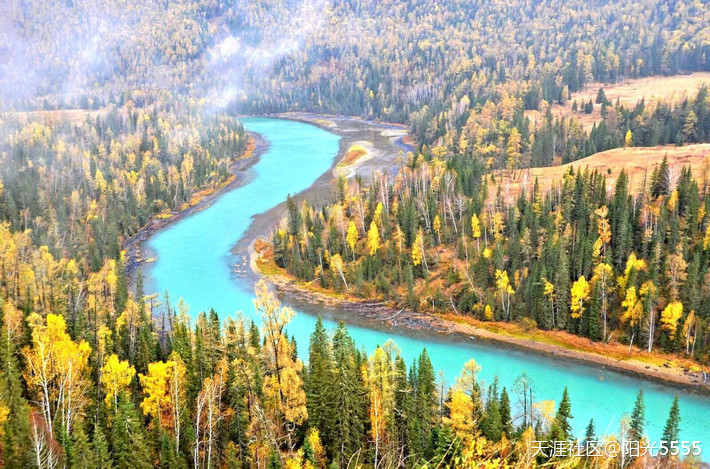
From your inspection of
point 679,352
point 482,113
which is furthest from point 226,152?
point 679,352

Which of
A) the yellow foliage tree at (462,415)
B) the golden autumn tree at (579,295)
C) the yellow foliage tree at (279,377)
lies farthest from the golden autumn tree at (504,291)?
the yellow foliage tree at (279,377)

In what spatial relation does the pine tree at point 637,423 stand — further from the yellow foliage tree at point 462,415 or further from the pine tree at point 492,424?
the yellow foliage tree at point 462,415

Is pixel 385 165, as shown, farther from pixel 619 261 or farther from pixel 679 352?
pixel 679 352

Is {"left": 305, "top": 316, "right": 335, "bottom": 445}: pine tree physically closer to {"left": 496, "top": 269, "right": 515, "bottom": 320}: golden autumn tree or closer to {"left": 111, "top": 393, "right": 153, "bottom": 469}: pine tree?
{"left": 111, "top": 393, "right": 153, "bottom": 469}: pine tree

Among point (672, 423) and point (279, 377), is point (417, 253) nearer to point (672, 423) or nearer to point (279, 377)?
point (279, 377)

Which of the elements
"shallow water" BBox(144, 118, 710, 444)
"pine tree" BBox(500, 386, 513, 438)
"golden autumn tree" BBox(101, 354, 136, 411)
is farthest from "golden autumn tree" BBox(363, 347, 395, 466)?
"golden autumn tree" BBox(101, 354, 136, 411)

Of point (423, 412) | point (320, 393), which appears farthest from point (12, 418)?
point (423, 412)

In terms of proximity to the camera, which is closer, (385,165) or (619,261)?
(619,261)
